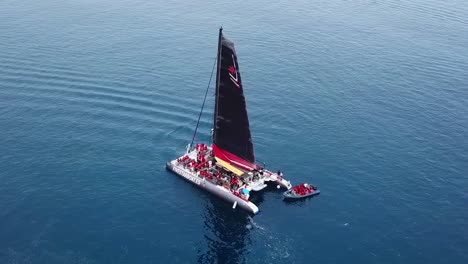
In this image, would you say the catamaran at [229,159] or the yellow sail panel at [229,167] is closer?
the catamaran at [229,159]

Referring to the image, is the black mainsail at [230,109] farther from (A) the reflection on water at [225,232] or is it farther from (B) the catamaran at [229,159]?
(A) the reflection on water at [225,232]

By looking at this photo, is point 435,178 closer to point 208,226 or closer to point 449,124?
point 449,124

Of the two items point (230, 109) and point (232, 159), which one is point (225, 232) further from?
point (230, 109)

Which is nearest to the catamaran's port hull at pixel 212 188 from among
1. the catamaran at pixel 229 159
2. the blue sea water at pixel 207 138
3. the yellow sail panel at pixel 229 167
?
the catamaran at pixel 229 159

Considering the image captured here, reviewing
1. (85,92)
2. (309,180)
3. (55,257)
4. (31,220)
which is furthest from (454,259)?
(85,92)

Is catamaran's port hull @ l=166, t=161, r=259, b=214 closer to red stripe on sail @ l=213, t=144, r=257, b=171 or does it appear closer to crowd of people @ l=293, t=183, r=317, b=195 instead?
red stripe on sail @ l=213, t=144, r=257, b=171

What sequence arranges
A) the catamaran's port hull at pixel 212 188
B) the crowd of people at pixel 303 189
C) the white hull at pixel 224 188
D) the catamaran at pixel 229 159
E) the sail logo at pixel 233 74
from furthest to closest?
the crowd of people at pixel 303 189 < the white hull at pixel 224 188 < the catamaran's port hull at pixel 212 188 < the catamaran at pixel 229 159 < the sail logo at pixel 233 74
